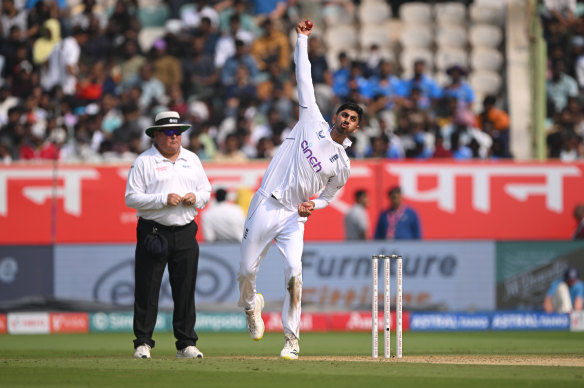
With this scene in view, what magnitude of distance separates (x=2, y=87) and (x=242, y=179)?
19.2ft

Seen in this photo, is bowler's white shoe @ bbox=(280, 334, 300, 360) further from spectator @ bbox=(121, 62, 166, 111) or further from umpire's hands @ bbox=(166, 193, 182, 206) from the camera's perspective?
spectator @ bbox=(121, 62, 166, 111)

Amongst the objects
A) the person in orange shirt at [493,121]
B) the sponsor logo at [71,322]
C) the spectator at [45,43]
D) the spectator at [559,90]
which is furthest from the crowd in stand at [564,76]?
the spectator at [45,43]

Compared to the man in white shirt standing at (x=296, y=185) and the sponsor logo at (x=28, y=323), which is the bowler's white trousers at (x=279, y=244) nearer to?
the man in white shirt standing at (x=296, y=185)

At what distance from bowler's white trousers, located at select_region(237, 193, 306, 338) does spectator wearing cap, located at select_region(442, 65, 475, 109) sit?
11131mm

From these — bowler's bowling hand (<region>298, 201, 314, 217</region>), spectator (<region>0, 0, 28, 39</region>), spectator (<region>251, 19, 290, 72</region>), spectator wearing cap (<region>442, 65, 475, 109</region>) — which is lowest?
bowler's bowling hand (<region>298, 201, 314, 217</region>)

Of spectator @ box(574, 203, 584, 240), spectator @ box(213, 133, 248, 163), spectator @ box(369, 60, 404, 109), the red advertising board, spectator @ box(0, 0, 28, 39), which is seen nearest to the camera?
spectator @ box(574, 203, 584, 240)

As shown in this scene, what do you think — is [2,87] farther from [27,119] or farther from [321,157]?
[321,157]

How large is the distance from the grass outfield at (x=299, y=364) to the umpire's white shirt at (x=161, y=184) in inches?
50.8

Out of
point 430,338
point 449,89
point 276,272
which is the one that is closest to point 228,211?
point 276,272

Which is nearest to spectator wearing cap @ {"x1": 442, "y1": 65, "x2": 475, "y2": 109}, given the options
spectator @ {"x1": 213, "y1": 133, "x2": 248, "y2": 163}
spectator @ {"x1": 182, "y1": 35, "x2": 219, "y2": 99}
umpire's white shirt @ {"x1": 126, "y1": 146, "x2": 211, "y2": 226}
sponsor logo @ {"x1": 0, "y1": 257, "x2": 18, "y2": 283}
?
spectator @ {"x1": 182, "y1": 35, "x2": 219, "y2": 99}

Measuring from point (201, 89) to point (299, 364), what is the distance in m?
12.3

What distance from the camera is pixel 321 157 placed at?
9.99 meters

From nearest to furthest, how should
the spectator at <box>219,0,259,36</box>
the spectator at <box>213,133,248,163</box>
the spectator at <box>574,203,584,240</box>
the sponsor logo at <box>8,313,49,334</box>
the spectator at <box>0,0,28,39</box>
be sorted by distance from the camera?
the sponsor logo at <box>8,313,49,334</box>
the spectator at <box>574,203,584,240</box>
the spectator at <box>213,133,248,163</box>
the spectator at <box>0,0,28,39</box>
the spectator at <box>219,0,259,36</box>

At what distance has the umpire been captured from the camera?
10242 millimetres
